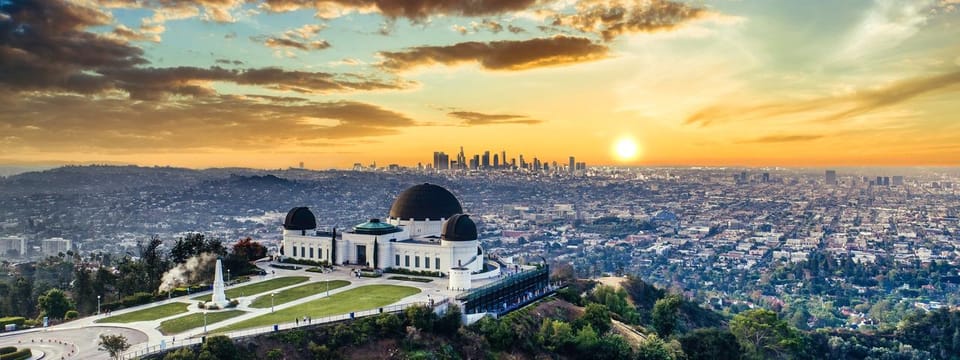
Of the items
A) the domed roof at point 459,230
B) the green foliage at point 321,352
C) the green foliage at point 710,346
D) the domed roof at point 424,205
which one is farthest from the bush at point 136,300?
the green foliage at point 710,346

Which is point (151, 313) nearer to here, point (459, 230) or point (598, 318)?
point (459, 230)

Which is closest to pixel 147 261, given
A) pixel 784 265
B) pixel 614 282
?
pixel 614 282

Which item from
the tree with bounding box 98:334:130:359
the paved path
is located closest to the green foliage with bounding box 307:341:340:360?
the paved path

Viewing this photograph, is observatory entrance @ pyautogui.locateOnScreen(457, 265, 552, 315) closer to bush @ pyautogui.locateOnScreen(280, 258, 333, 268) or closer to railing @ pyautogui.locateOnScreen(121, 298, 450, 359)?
railing @ pyautogui.locateOnScreen(121, 298, 450, 359)

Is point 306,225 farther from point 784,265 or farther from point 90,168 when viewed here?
point 90,168

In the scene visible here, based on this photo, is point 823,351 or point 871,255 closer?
point 823,351

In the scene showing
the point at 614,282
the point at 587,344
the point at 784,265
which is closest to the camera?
the point at 587,344

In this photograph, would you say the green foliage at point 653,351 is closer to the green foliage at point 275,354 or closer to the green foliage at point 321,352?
the green foliage at point 321,352

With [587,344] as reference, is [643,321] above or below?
below
